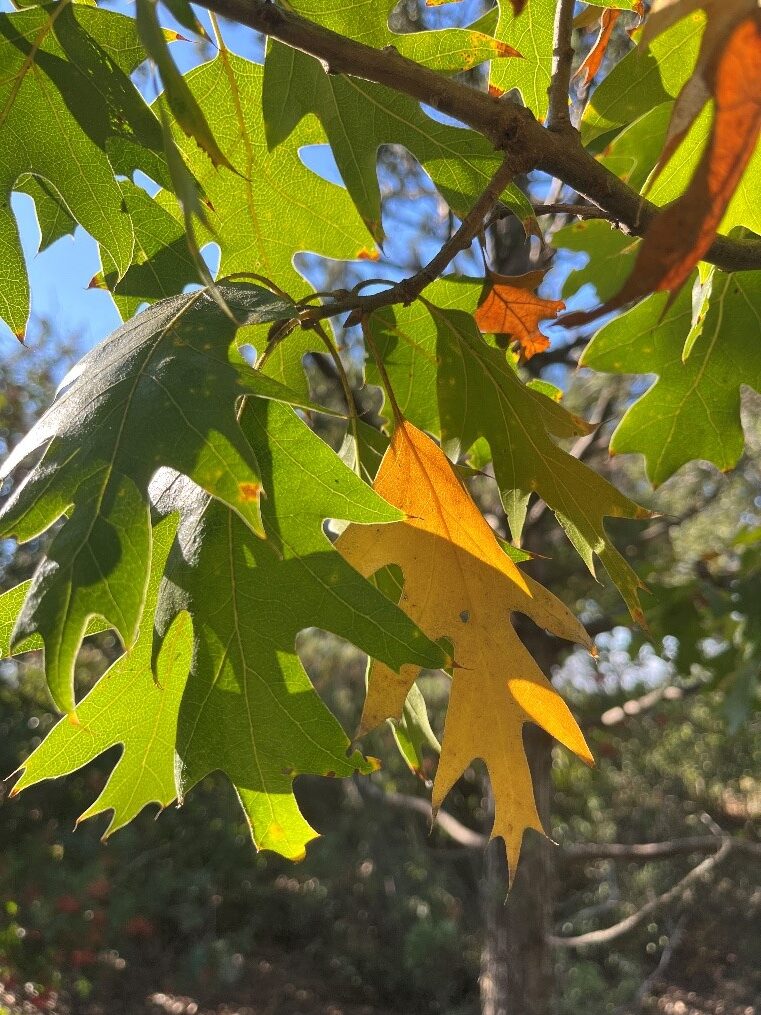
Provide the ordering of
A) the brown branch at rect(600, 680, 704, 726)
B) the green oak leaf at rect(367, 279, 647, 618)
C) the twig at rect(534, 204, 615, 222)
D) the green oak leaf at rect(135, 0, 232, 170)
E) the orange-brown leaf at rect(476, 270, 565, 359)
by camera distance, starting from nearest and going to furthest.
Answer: the green oak leaf at rect(135, 0, 232, 170), the twig at rect(534, 204, 615, 222), the green oak leaf at rect(367, 279, 647, 618), the orange-brown leaf at rect(476, 270, 565, 359), the brown branch at rect(600, 680, 704, 726)

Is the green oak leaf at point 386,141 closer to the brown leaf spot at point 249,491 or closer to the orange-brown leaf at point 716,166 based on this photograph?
the brown leaf spot at point 249,491

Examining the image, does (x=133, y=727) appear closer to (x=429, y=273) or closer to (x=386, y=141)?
(x=429, y=273)

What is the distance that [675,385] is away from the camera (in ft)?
4.69

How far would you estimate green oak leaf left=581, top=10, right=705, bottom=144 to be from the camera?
1080 mm

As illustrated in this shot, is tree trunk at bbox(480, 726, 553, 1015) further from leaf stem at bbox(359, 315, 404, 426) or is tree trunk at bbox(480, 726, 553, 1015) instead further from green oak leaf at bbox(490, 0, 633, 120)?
green oak leaf at bbox(490, 0, 633, 120)

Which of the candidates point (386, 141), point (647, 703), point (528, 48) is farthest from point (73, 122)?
point (647, 703)

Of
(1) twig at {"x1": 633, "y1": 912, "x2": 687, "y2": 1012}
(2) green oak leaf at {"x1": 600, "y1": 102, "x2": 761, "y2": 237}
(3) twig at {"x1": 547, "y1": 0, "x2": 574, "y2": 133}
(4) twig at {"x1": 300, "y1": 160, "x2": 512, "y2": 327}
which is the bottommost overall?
(1) twig at {"x1": 633, "y1": 912, "x2": 687, "y2": 1012}

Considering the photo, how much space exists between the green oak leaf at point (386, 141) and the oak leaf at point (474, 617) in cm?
33

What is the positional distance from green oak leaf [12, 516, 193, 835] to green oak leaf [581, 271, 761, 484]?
779 millimetres

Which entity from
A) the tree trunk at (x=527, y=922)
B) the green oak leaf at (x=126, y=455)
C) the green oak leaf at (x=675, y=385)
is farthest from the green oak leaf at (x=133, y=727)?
the tree trunk at (x=527, y=922)

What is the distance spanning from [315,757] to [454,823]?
271 cm

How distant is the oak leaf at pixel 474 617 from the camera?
104 centimetres

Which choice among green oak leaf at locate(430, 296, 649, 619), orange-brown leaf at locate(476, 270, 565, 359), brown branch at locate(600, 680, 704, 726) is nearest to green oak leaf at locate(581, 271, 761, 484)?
orange-brown leaf at locate(476, 270, 565, 359)

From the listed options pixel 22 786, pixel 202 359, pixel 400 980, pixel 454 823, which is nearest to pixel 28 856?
pixel 400 980
